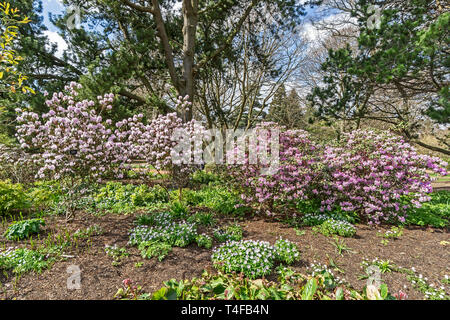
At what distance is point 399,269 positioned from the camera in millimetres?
2629

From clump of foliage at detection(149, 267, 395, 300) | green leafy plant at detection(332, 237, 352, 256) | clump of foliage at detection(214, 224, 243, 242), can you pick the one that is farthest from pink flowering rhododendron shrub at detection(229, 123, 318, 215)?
clump of foliage at detection(149, 267, 395, 300)

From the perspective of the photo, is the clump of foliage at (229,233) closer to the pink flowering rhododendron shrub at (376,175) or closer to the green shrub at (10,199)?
the pink flowering rhododendron shrub at (376,175)

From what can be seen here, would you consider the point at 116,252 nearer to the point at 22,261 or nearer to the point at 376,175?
the point at 22,261

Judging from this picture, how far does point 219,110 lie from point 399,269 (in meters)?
9.74

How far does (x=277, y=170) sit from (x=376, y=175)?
1.90 meters

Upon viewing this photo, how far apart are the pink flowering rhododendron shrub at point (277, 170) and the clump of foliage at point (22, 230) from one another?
3389 mm

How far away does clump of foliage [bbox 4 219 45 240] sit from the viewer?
2.99 m

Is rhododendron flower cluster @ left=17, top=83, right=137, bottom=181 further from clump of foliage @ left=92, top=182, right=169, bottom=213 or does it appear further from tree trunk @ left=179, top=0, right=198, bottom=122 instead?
tree trunk @ left=179, top=0, right=198, bottom=122

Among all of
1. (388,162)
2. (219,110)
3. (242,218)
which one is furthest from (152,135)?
(219,110)

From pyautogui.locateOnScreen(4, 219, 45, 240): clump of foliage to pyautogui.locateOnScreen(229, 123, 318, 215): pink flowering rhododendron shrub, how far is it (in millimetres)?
3389

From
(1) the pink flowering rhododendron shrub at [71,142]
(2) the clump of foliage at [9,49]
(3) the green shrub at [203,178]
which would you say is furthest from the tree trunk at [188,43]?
(2) the clump of foliage at [9,49]

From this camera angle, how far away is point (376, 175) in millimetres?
3912

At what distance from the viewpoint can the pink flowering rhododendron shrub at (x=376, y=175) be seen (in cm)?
386

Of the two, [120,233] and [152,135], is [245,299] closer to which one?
[120,233]
